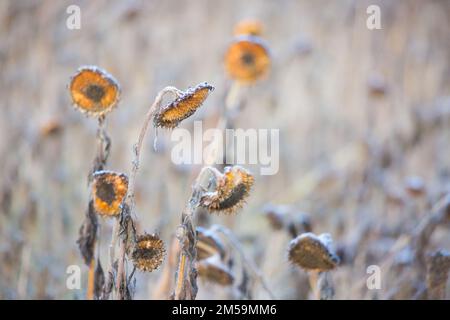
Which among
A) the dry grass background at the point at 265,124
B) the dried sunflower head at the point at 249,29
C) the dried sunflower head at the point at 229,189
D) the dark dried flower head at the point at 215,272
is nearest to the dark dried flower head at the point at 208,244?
the dark dried flower head at the point at 215,272

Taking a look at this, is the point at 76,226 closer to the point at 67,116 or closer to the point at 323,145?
the point at 67,116

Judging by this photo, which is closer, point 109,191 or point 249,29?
point 109,191

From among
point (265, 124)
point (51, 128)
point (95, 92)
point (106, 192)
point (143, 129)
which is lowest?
point (106, 192)

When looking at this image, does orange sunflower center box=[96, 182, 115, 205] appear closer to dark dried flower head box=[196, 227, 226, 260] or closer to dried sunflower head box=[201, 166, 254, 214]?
dried sunflower head box=[201, 166, 254, 214]

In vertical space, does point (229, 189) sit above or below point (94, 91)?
below

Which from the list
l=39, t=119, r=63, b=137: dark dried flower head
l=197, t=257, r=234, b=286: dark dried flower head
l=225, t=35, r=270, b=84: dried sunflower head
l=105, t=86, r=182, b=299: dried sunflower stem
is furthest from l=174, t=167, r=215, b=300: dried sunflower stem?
l=39, t=119, r=63, b=137: dark dried flower head

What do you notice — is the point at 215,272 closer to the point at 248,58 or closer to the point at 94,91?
the point at 94,91

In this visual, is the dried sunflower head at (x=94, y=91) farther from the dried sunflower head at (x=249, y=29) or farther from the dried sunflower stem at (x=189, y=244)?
the dried sunflower head at (x=249, y=29)

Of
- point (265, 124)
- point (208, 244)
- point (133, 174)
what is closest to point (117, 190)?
point (133, 174)
